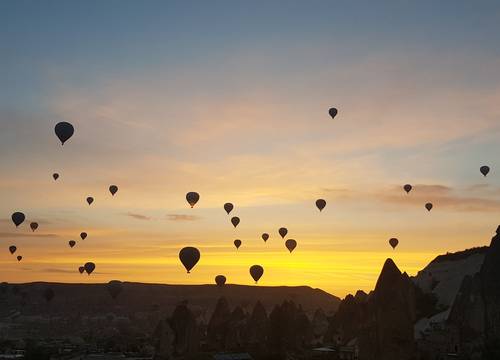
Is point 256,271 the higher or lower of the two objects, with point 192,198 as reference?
lower

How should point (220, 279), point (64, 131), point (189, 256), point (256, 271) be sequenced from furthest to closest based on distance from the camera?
point (220, 279) → point (256, 271) → point (189, 256) → point (64, 131)

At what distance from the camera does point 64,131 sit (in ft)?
163

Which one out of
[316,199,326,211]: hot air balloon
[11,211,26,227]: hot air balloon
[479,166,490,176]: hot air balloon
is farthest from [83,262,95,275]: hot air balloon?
[479,166,490,176]: hot air balloon

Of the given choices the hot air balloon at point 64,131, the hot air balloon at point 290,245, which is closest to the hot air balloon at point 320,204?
the hot air balloon at point 290,245

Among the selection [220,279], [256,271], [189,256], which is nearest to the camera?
[189,256]

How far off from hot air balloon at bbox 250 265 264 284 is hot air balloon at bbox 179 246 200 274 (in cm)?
1421

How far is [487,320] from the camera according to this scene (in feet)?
175

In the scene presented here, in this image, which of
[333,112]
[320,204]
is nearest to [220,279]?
[320,204]

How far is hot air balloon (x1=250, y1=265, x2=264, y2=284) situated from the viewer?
7094 centimetres

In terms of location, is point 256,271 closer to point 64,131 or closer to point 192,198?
point 192,198

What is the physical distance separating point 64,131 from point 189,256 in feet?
54.6

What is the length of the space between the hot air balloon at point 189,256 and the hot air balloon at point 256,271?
14211 millimetres

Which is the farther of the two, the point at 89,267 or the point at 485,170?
the point at 89,267

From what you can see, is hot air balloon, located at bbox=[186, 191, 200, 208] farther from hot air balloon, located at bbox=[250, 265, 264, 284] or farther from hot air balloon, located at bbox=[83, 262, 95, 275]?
hot air balloon, located at bbox=[83, 262, 95, 275]
